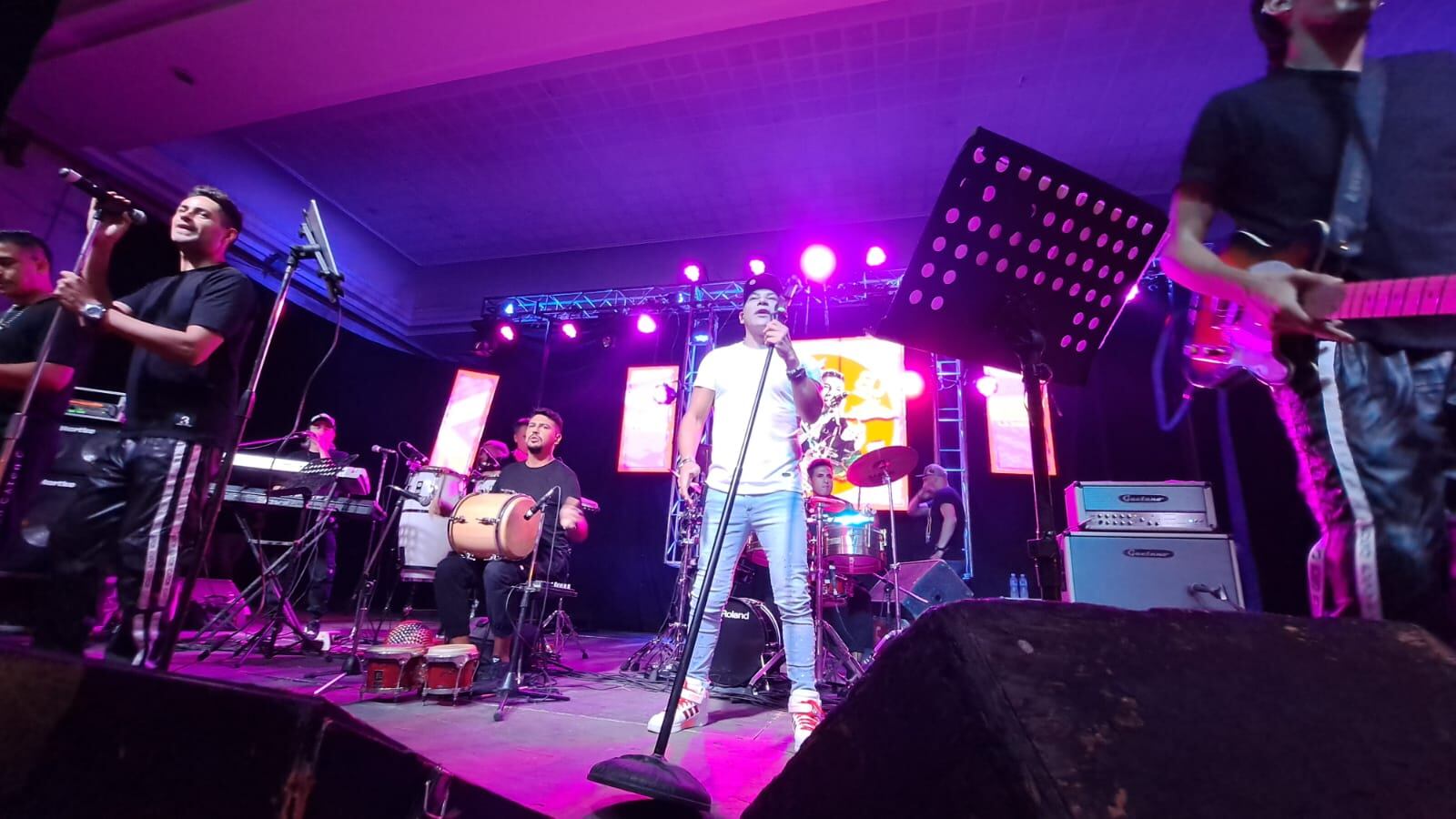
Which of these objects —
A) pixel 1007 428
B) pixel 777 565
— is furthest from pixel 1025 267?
pixel 1007 428

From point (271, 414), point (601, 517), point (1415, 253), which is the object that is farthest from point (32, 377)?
point (601, 517)

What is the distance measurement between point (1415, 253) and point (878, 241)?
309 inches

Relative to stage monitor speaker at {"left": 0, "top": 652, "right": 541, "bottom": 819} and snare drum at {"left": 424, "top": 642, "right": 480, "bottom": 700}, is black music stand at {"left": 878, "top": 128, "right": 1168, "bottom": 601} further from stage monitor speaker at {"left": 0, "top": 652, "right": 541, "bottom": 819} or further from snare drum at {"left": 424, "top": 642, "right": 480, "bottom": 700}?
snare drum at {"left": 424, "top": 642, "right": 480, "bottom": 700}

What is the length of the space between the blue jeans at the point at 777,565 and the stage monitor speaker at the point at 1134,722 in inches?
91.8

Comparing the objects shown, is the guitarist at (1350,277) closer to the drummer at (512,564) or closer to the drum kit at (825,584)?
the drum kit at (825,584)

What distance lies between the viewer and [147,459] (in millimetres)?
2404

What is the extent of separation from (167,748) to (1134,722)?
114 centimetres

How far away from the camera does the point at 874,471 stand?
5234 millimetres

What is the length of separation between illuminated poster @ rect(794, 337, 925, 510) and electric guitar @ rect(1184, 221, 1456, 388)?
19.8ft

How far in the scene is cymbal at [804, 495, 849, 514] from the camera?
193 inches

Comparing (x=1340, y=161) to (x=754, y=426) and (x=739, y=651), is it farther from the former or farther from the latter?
(x=739, y=651)

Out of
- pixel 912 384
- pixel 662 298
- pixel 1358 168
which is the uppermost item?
pixel 662 298

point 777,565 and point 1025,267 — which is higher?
point 1025,267

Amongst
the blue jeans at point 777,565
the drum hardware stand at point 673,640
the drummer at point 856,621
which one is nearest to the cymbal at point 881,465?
the drummer at point 856,621
